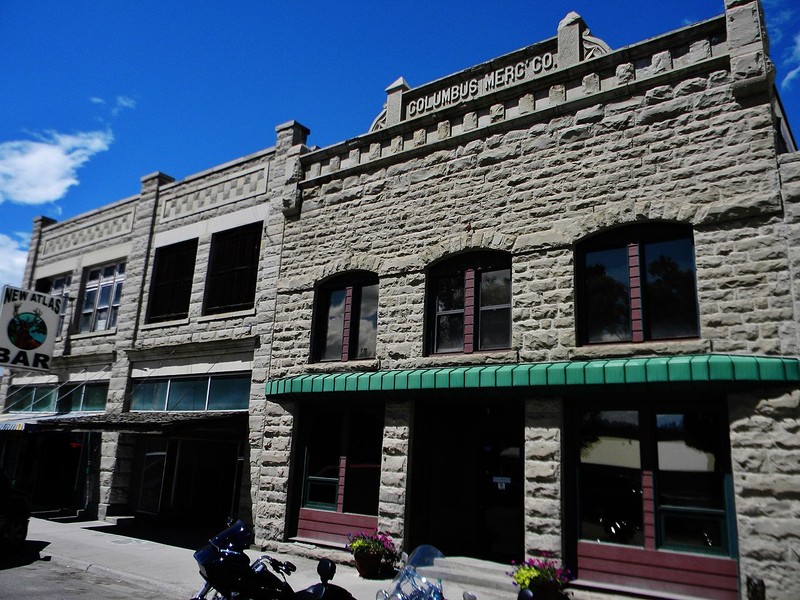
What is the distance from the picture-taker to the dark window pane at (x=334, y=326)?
13258mm

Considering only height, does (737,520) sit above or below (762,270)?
below

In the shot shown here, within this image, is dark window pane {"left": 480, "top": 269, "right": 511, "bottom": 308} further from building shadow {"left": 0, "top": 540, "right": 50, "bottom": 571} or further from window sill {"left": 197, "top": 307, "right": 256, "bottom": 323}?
building shadow {"left": 0, "top": 540, "right": 50, "bottom": 571}

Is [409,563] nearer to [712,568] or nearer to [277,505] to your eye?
[712,568]

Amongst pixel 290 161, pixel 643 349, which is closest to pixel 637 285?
pixel 643 349

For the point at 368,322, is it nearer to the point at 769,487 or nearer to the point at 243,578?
the point at 243,578

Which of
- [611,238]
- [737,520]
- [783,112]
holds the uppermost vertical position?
[783,112]

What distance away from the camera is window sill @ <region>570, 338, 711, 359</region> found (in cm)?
888

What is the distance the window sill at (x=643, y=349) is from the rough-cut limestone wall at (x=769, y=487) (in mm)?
862

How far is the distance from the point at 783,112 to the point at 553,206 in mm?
4226

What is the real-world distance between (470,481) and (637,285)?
4.78 m

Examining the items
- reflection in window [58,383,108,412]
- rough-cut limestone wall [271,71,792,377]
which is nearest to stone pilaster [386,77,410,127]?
rough-cut limestone wall [271,71,792,377]

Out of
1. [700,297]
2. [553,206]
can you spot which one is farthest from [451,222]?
[700,297]

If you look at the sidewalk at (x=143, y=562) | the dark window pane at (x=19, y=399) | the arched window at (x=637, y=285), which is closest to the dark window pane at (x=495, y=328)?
the arched window at (x=637, y=285)

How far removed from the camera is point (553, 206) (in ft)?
35.4
